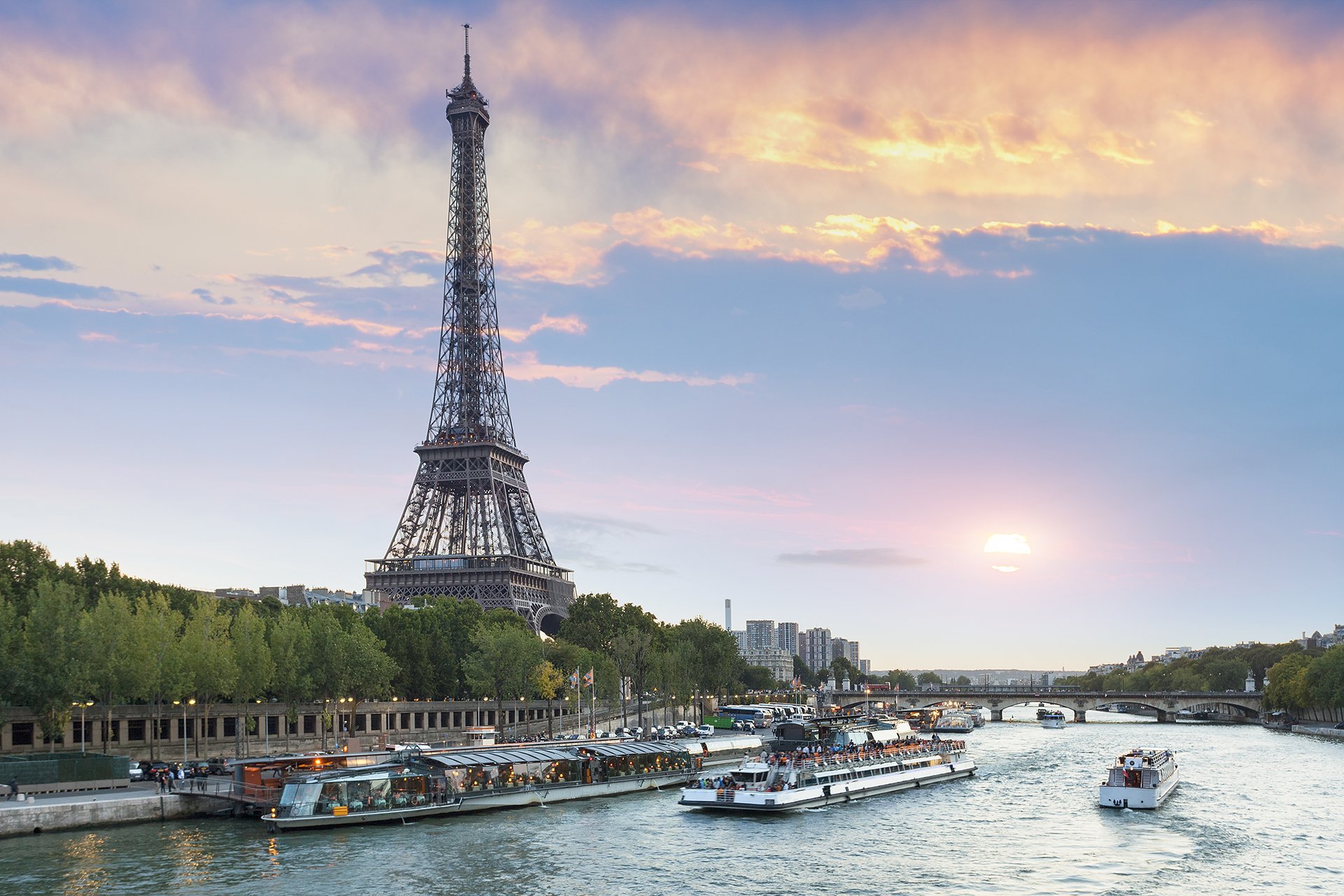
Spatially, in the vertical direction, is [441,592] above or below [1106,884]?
above

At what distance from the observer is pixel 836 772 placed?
8781 centimetres

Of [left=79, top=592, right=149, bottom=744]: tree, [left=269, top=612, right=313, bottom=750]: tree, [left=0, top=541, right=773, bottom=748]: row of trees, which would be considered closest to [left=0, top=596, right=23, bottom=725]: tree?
[left=0, top=541, right=773, bottom=748]: row of trees

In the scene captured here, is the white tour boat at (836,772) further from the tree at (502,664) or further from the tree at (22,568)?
the tree at (22,568)

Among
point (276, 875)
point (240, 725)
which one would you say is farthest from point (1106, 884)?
point (240, 725)

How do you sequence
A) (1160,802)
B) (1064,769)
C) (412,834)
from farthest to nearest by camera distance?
(1064,769) → (1160,802) → (412,834)

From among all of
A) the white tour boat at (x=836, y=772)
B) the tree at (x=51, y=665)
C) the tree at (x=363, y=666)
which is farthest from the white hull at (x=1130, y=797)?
the tree at (x=51, y=665)

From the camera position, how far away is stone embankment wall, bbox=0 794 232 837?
61531 millimetres

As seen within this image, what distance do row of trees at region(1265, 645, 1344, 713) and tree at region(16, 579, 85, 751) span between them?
156364 millimetres

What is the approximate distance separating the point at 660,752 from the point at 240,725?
3537cm

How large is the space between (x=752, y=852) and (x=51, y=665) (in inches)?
1906

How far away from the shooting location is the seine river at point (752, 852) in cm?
5394

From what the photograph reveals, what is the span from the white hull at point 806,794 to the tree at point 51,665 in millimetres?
41193

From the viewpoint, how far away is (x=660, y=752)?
97.2 meters

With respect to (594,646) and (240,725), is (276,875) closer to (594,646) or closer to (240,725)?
(240,725)
